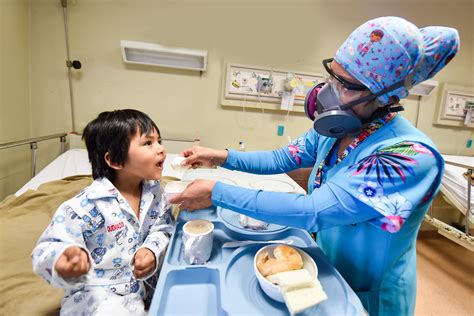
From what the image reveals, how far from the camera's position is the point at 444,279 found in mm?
2133

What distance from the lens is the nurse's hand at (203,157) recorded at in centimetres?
115

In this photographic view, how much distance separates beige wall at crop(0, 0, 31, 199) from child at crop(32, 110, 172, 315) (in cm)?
157

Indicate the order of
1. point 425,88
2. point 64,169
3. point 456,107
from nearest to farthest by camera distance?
point 64,169, point 425,88, point 456,107

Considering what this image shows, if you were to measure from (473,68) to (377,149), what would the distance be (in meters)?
3.13

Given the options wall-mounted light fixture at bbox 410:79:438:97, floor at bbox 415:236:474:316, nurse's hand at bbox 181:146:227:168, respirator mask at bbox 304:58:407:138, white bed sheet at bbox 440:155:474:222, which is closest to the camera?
respirator mask at bbox 304:58:407:138

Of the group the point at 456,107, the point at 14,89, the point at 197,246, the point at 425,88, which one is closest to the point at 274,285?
the point at 197,246

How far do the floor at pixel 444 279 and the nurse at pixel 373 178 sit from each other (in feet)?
4.90

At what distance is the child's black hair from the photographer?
99 centimetres

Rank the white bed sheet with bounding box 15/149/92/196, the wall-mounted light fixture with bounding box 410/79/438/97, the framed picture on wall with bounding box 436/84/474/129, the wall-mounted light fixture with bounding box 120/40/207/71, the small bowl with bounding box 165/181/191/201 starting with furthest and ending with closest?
the framed picture on wall with bounding box 436/84/474/129
the wall-mounted light fixture with bounding box 410/79/438/97
the wall-mounted light fixture with bounding box 120/40/207/71
the white bed sheet with bounding box 15/149/92/196
the small bowl with bounding box 165/181/191/201

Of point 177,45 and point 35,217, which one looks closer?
point 35,217

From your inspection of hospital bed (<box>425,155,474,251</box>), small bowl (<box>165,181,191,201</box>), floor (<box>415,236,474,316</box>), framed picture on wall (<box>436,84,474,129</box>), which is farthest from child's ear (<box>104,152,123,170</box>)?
framed picture on wall (<box>436,84,474,129</box>)

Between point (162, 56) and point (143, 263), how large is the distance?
196 centimetres

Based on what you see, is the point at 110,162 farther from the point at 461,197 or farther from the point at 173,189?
the point at 461,197

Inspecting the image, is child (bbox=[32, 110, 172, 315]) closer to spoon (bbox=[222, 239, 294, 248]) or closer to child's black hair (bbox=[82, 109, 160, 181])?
child's black hair (bbox=[82, 109, 160, 181])
